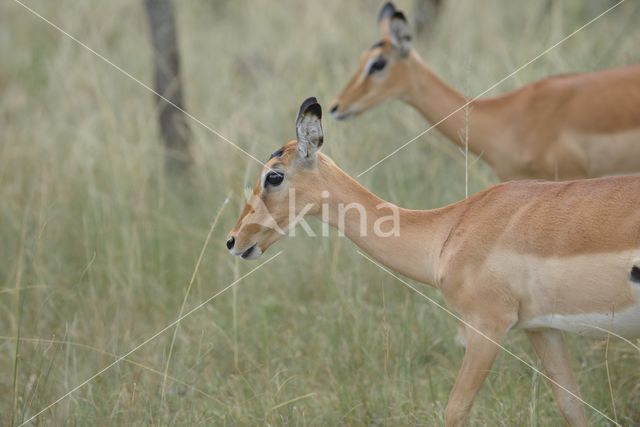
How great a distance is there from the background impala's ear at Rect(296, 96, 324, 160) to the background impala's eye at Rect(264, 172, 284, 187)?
0.35ft

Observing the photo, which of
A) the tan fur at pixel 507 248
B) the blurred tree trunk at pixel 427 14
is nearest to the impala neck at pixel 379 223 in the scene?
the tan fur at pixel 507 248

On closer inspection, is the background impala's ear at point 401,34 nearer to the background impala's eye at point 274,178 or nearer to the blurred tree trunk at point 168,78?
the blurred tree trunk at point 168,78

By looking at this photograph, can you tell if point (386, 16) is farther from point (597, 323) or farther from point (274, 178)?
point (597, 323)

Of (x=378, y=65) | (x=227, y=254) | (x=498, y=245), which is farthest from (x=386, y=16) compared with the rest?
(x=498, y=245)

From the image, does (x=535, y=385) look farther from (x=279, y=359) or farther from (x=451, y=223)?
(x=279, y=359)

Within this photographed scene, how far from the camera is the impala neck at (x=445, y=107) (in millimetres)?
6086

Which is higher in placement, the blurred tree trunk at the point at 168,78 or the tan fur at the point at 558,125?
the blurred tree trunk at the point at 168,78

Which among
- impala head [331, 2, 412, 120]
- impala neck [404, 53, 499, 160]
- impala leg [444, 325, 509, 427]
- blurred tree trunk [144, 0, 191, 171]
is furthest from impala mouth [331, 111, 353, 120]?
impala leg [444, 325, 509, 427]

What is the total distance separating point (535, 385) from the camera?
388cm

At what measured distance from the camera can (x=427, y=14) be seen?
29.2ft

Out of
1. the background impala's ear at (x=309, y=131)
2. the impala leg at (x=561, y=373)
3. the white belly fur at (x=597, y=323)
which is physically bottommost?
the impala leg at (x=561, y=373)

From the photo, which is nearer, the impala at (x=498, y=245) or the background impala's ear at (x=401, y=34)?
the impala at (x=498, y=245)

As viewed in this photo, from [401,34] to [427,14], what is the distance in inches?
101

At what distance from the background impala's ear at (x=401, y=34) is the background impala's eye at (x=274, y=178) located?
2601 mm
